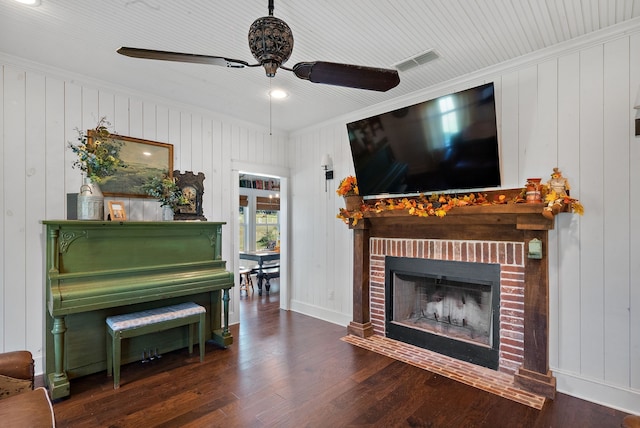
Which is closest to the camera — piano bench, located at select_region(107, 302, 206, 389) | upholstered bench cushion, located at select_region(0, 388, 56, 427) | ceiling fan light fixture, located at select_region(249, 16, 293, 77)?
upholstered bench cushion, located at select_region(0, 388, 56, 427)

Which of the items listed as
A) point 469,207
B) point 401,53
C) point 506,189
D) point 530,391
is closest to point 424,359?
point 530,391

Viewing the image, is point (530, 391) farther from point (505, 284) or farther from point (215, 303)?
point (215, 303)

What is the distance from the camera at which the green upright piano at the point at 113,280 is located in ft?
8.16

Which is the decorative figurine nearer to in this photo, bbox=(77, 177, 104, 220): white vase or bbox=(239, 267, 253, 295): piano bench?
bbox=(77, 177, 104, 220): white vase

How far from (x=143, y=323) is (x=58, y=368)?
2.04 ft

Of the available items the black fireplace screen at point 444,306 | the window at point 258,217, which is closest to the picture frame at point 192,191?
the black fireplace screen at point 444,306

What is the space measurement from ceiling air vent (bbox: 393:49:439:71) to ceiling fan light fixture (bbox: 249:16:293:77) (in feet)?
5.00

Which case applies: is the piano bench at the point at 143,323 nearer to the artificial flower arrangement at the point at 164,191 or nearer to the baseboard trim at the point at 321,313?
the artificial flower arrangement at the point at 164,191

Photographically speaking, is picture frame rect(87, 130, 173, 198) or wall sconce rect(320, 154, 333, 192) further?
wall sconce rect(320, 154, 333, 192)

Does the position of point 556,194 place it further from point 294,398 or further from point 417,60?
point 294,398

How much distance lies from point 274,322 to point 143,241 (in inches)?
79.4

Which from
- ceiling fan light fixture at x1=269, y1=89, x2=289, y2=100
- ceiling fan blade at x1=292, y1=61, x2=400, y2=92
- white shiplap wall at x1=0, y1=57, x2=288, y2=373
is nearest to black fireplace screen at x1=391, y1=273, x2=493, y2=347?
ceiling fan blade at x1=292, y1=61, x2=400, y2=92

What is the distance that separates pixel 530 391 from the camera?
248 cm

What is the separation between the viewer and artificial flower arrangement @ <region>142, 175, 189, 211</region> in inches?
131
